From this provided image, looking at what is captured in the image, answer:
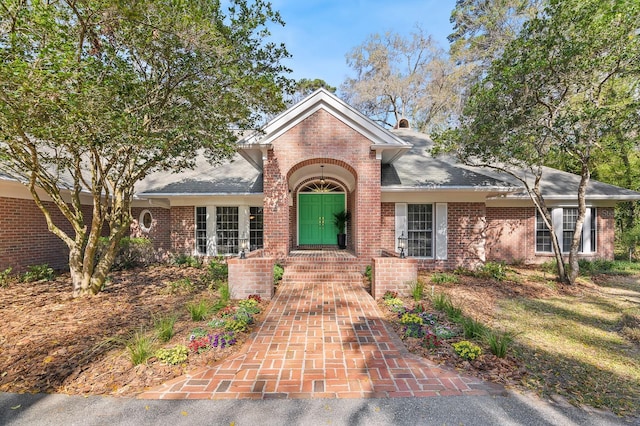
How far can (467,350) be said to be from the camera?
4070mm

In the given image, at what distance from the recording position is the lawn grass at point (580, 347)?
138 inches

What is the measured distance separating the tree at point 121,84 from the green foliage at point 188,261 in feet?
13.4

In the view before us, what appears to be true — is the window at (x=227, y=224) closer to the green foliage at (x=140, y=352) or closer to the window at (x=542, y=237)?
the green foliage at (x=140, y=352)

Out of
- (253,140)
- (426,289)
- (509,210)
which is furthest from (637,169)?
(253,140)

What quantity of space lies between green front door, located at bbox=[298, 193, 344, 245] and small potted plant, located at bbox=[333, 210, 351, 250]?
1.03 feet

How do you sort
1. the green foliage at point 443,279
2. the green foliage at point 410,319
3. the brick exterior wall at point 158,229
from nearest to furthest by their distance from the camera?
the green foliage at point 410,319
the green foliage at point 443,279
the brick exterior wall at point 158,229

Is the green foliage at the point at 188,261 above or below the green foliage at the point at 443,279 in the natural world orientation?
above

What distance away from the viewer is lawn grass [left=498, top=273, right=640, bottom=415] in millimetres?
3502

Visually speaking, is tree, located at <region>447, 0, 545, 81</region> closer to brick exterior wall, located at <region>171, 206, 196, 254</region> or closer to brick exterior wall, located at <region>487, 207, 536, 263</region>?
brick exterior wall, located at <region>487, 207, 536, 263</region>

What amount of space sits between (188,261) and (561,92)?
13.5 m

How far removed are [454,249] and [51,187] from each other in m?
12.1

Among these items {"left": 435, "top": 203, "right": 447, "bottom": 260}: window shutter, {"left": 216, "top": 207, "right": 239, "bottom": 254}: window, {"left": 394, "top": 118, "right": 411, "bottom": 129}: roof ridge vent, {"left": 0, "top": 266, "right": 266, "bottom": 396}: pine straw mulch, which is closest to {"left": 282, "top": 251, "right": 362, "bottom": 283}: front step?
{"left": 0, "top": 266, "right": 266, "bottom": 396}: pine straw mulch

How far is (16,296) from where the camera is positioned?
6805 mm

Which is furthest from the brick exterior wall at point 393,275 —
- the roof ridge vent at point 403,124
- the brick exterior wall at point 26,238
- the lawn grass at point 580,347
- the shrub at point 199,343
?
the roof ridge vent at point 403,124
